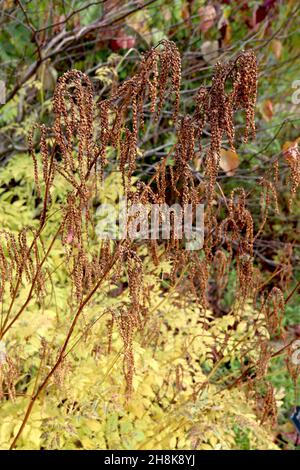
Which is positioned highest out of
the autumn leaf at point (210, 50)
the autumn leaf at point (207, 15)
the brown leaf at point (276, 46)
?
the autumn leaf at point (207, 15)

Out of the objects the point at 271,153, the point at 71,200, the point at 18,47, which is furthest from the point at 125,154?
the point at 271,153

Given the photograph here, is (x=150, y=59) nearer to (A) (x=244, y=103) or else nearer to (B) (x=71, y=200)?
(A) (x=244, y=103)

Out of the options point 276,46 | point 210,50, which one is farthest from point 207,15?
point 276,46

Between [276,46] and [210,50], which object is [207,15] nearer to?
[210,50]

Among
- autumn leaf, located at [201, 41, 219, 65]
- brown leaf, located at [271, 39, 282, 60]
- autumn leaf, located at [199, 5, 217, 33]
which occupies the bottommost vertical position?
autumn leaf, located at [201, 41, 219, 65]

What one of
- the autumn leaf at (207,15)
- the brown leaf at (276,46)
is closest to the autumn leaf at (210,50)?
the autumn leaf at (207,15)

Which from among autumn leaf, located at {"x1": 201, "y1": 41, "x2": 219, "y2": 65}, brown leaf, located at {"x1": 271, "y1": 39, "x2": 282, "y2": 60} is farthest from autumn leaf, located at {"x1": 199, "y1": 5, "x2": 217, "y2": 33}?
brown leaf, located at {"x1": 271, "y1": 39, "x2": 282, "y2": 60}

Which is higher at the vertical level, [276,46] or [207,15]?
[207,15]

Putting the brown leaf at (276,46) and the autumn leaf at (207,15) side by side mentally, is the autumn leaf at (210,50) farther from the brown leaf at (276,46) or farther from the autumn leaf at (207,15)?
the brown leaf at (276,46)

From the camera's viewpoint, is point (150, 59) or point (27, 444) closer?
point (150, 59)

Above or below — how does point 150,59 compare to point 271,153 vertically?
below

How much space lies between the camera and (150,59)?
122cm

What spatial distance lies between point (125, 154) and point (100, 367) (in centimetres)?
122

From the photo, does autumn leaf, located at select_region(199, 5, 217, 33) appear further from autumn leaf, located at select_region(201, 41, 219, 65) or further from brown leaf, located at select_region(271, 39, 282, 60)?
brown leaf, located at select_region(271, 39, 282, 60)
